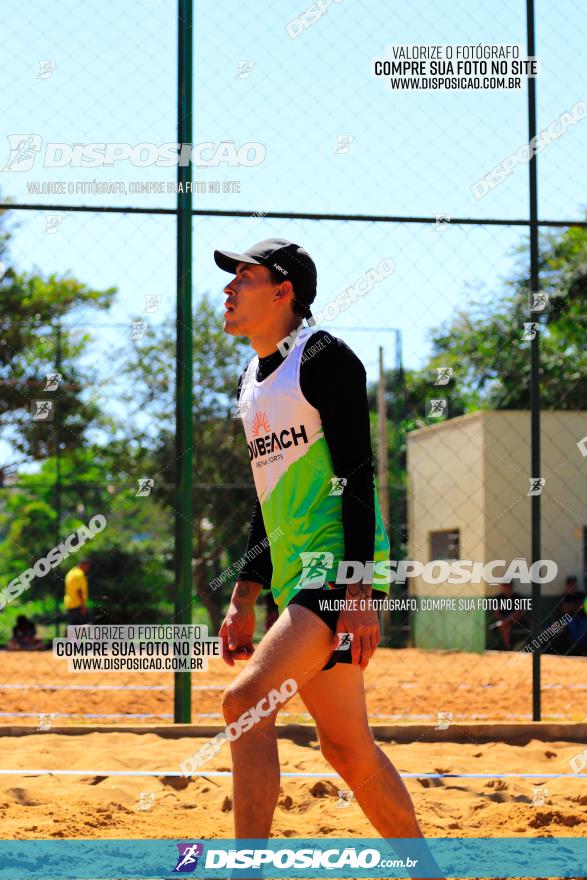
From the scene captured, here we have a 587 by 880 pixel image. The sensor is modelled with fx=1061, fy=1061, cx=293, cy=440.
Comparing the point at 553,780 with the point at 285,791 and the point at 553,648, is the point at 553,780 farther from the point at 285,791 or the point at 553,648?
the point at 553,648

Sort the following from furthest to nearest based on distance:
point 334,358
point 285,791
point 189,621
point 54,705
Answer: point 54,705 → point 189,621 → point 285,791 → point 334,358

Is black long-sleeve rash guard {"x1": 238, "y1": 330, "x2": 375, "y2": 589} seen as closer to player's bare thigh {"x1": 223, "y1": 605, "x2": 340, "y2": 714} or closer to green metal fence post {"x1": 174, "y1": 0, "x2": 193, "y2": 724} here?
player's bare thigh {"x1": 223, "y1": 605, "x2": 340, "y2": 714}

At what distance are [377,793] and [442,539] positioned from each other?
16154mm

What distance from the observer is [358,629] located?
2.66 metres

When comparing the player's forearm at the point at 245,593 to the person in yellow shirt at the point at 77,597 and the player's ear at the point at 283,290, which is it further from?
the person in yellow shirt at the point at 77,597

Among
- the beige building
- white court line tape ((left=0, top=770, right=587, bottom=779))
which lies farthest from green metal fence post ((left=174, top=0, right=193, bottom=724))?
the beige building

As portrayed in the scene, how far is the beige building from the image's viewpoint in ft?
53.5

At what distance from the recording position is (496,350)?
911 inches

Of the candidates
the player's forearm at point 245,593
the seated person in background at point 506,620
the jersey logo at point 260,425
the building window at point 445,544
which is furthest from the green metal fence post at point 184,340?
the building window at point 445,544

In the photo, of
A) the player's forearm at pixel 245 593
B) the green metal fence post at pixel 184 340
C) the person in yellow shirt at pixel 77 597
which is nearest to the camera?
the player's forearm at pixel 245 593

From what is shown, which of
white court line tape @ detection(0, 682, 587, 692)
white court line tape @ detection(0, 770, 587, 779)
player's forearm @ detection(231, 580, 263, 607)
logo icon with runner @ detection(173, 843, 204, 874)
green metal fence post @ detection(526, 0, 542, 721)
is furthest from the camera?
white court line tape @ detection(0, 682, 587, 692)

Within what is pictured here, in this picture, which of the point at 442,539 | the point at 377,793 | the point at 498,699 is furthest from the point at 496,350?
the point at 377,793

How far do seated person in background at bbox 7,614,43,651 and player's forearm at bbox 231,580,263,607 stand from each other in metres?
12.7

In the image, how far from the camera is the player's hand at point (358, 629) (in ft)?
8.74
